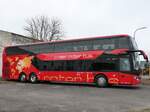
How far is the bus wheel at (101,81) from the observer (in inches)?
871

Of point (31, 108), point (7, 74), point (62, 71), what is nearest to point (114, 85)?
point (62, 71)

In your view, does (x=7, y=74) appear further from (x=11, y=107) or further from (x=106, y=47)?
(x=11, y=107)

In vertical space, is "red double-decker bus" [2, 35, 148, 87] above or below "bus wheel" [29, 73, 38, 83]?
above

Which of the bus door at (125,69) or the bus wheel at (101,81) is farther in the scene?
the bus wheel at (101,81)

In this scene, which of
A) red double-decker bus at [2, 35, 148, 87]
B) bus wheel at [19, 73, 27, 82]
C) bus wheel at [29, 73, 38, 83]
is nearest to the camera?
red double-decker bus at [2, 35, 148, 87]

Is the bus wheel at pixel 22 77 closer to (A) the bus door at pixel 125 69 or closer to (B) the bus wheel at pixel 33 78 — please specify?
(B) the bus wheel at pixel 33 78

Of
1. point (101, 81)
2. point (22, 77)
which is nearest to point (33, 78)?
point (22, 77)

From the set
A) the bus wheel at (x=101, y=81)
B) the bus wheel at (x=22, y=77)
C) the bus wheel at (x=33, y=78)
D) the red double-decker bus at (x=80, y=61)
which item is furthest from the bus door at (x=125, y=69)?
the bus wheel at (x=22, y=77)

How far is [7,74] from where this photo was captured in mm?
29250

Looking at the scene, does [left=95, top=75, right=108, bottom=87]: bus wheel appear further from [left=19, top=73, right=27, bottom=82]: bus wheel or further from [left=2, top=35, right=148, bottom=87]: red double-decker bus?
[left=19, top=73, right=27, bottom=82]: bus wheel

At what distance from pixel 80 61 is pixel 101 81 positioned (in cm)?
234

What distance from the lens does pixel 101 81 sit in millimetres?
22250

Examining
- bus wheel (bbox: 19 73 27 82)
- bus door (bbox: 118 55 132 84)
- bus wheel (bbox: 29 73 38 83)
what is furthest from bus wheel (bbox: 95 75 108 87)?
bus wheel (bbox: 19 73 27 82)

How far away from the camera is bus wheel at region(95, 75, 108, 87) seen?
2212 centimetres
